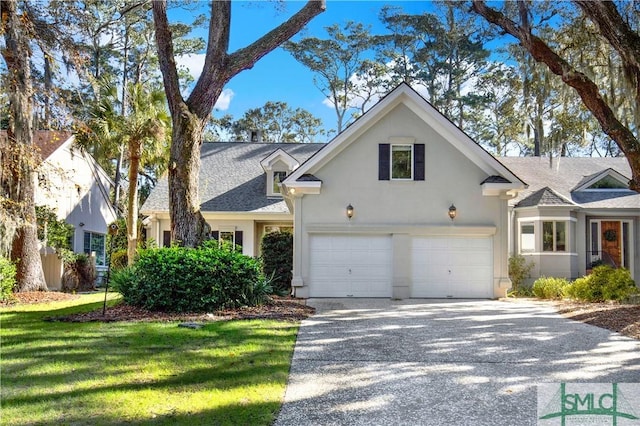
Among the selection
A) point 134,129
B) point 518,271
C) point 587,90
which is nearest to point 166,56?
point 134,129

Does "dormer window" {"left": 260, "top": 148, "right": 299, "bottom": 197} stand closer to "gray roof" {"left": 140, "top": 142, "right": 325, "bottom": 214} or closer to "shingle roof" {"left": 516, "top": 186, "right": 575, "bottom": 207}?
"gray roof" {"left": 140, "top": 142, "right": 325, "bottom": 214}

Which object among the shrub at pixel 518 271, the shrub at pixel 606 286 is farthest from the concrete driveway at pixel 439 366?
the shrub at pixel 518 271

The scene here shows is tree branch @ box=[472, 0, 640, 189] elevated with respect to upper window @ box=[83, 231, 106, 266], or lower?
elevated

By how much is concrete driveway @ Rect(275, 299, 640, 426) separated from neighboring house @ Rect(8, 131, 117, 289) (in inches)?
521

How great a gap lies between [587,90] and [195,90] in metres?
9.07

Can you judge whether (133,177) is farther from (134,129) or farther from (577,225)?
(577,225)

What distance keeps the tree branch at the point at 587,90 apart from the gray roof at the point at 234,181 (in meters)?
11.0

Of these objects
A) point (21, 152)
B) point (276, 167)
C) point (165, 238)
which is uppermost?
point (276, 167)

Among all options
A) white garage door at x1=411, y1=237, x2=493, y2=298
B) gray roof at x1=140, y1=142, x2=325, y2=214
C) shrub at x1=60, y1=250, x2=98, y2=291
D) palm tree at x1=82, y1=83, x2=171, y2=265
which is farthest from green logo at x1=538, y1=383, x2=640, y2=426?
shrub at x1=60, y1=250, x2=98, y2=291

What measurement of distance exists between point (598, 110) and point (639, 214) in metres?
9.34

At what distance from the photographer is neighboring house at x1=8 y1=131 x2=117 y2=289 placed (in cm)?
1944

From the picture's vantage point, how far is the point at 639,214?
59.6 ft

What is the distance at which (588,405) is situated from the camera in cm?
525

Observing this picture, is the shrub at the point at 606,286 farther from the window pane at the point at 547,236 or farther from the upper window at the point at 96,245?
the upper window at the point at 96,245
